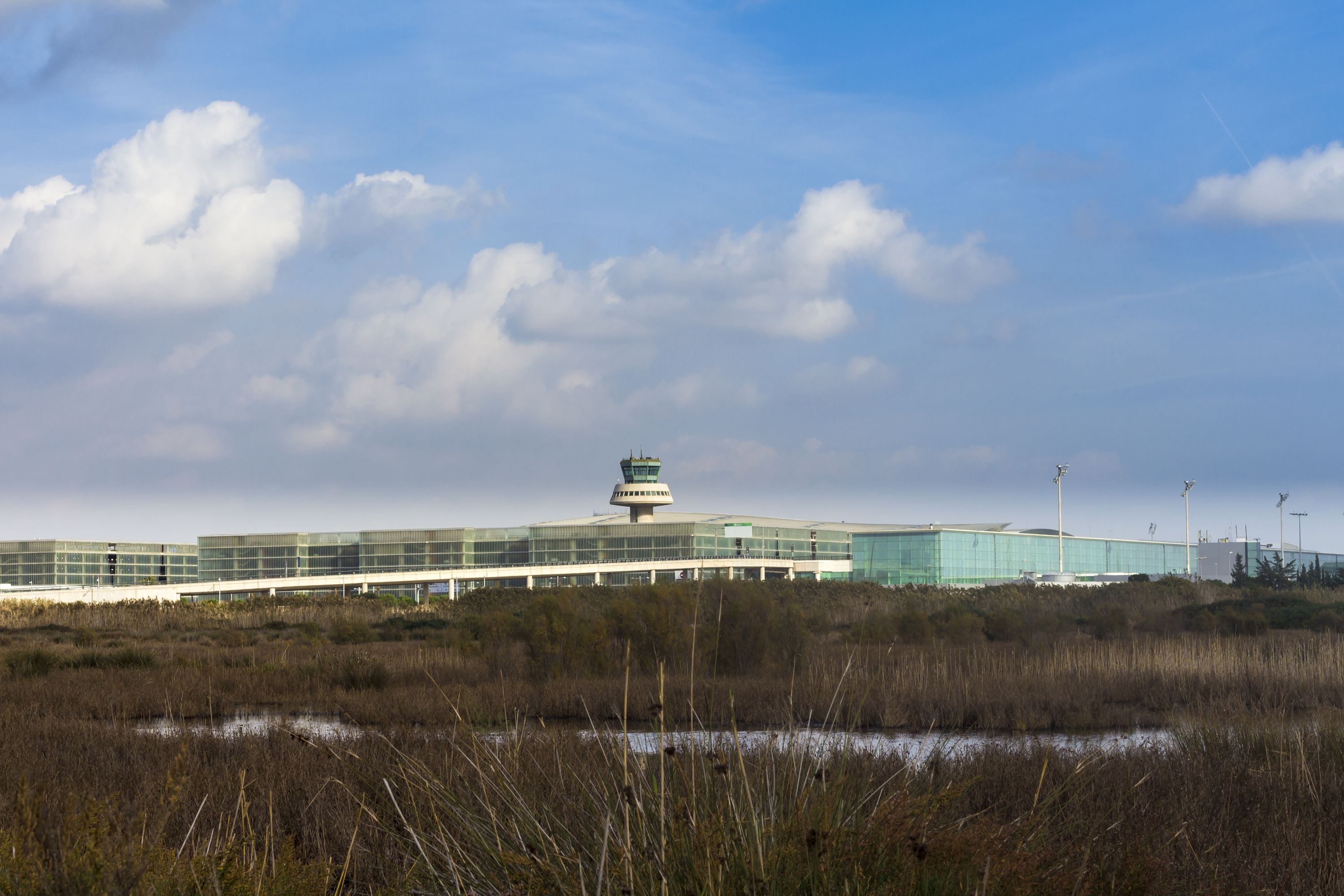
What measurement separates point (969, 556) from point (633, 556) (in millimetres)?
27025

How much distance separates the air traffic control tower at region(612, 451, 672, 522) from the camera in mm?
108188

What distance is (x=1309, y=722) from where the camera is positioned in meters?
13.4

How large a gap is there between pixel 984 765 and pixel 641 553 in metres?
85.9

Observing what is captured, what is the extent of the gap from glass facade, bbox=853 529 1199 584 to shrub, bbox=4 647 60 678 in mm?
61109

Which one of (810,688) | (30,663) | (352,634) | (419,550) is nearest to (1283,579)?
(352,634)

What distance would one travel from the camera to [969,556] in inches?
3511

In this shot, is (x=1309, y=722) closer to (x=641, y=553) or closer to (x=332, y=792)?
(x=332, y=792)

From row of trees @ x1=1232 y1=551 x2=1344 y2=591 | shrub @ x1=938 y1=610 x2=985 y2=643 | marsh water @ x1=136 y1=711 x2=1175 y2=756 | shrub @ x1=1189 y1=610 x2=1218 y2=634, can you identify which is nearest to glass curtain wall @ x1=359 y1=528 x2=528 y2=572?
row of trees @ x1=1232 y1=551 x2=1344 y2=591

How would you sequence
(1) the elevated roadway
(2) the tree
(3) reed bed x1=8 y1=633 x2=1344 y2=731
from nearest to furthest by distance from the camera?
(3) reed bed x1=8 y1=633 x2=1344 y2=731 → (2) the tree → (1) the elevated roadway

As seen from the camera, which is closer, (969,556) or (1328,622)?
(1328,622)

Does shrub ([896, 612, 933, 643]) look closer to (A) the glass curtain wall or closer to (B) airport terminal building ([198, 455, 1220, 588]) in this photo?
(B) airport terminal building ([198, 455, 1220, 588])

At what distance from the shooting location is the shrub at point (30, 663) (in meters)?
23.5

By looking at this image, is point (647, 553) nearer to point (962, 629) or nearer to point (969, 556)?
point (969, 556)

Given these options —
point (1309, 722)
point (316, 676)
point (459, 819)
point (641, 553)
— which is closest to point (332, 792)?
point (459, 819)
